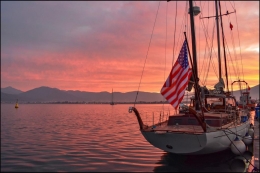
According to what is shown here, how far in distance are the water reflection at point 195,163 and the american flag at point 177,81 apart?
3782 millimetres

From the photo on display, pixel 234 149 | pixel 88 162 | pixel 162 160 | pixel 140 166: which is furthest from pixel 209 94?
pixel 88 162

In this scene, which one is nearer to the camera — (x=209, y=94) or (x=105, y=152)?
(x=105, y=152)

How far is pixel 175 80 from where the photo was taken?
53.2ft

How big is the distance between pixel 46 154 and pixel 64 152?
1534 millimetres

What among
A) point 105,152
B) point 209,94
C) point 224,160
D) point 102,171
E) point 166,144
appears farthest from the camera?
point 209,94

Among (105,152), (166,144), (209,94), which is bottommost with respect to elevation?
(105,152)

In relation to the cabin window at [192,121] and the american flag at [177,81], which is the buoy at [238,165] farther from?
the american flag at [177,81]

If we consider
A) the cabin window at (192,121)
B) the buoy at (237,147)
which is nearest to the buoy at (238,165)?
the buoy at (237,147)

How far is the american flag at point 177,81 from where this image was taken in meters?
15.7

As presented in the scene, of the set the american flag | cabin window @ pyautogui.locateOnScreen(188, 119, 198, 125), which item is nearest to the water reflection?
cabin window @ pyautogui.locateOnScreen(188, 119, 198, 125)

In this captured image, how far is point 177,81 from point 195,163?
547 centimetres

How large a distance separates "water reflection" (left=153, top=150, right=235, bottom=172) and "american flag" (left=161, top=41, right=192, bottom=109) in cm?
378

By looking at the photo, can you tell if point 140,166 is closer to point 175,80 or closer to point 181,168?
point 181,168

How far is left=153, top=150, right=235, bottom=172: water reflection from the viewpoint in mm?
15111
